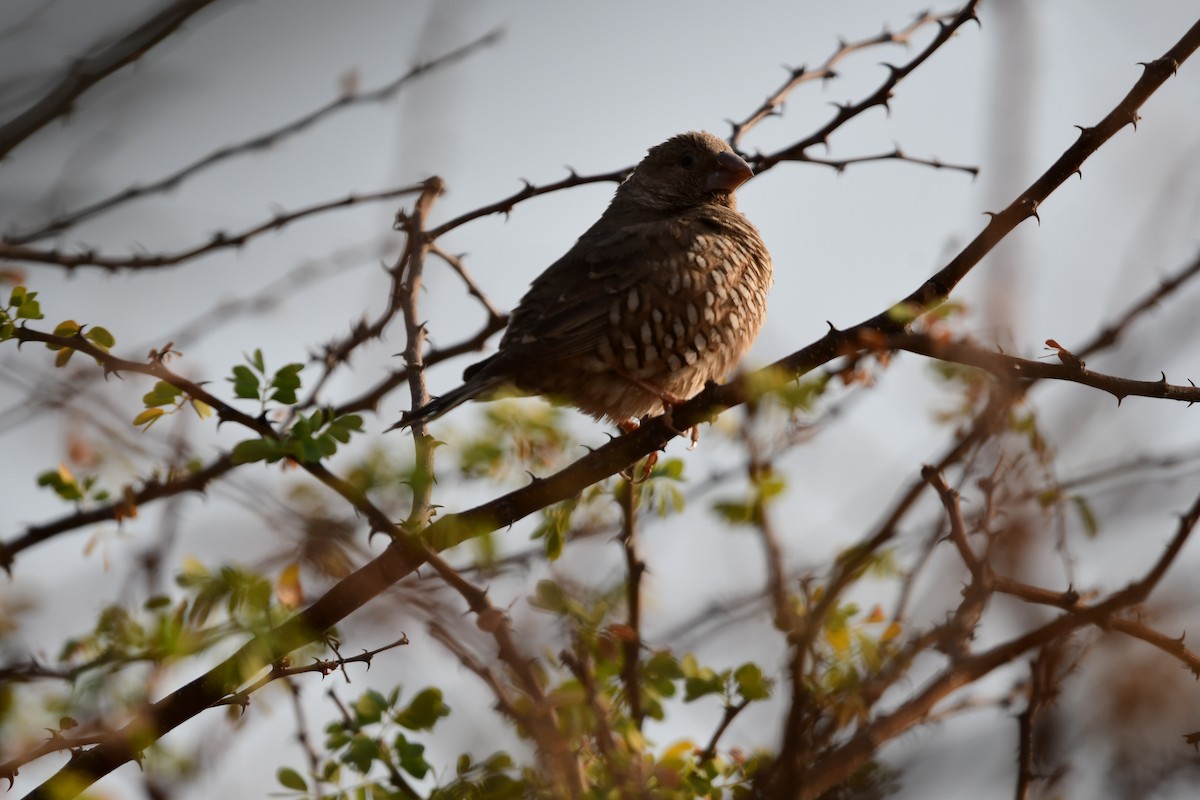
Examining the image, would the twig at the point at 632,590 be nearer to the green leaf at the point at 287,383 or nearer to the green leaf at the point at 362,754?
the green leaf at the point at 362,754

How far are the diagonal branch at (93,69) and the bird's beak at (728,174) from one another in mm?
3373

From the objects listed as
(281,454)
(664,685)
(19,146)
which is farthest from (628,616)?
(19,146)

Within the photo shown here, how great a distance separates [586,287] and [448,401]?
4.33ft

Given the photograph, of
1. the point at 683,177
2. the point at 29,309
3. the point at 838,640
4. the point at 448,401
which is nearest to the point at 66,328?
the point at 29,309

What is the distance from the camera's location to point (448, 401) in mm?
4684

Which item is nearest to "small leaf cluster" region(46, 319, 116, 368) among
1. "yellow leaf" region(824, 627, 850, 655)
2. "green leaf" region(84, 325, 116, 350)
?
"green leaf" region(84, 325, 116, 350)

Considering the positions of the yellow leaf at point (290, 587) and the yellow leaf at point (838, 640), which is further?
the yellow leaf at point (838, 640)

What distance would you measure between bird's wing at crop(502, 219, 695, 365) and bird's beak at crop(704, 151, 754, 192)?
1.99 ft

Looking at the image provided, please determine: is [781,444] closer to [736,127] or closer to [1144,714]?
[736,127]

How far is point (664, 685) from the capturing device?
14.6 ft

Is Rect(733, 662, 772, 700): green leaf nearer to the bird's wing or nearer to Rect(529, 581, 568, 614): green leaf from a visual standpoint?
Rect(529, 581, 568, 614): green leaf

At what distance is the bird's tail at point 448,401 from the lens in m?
4.24

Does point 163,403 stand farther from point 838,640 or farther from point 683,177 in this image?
point 683,177

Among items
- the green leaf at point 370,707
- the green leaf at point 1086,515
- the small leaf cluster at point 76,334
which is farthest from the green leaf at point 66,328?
the green leaf at point 1086,515
